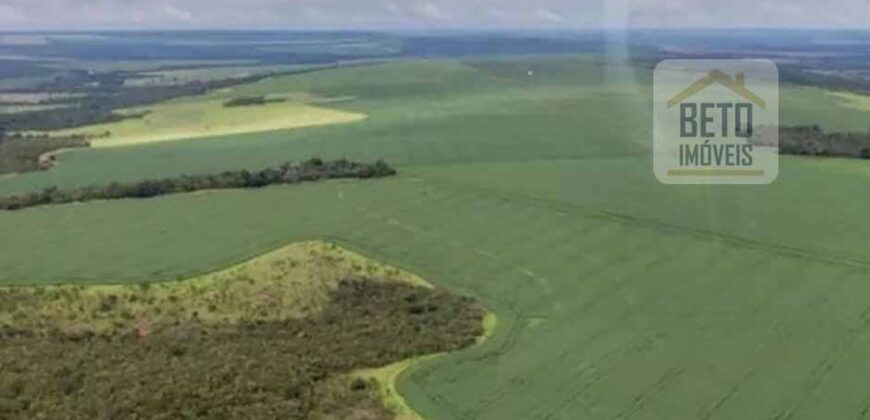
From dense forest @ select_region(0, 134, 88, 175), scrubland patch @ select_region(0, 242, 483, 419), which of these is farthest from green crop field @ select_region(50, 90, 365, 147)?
scrubland patch @ select_region(0, 242, 483, 419)

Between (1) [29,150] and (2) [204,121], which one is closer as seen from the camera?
(1) [29,150]

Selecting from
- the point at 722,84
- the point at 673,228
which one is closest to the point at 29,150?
the point at 673,228

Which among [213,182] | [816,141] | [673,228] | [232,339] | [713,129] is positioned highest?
[213,182]

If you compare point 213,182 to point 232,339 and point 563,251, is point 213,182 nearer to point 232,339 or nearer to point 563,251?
point 563,251

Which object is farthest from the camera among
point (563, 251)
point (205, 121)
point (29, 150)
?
point (205, 121)

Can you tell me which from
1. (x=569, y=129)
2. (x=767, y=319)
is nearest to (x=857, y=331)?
(x=767, y=319)

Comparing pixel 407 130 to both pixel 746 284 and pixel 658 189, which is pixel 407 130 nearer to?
→ pixel 658 189
